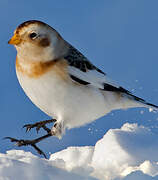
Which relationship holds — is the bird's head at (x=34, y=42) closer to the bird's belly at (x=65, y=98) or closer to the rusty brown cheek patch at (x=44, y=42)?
the rusty brown cheek patch at (x=44, y=42)

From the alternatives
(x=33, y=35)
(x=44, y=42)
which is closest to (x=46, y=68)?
(x=44, y=42)

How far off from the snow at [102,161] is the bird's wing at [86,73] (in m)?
1.03

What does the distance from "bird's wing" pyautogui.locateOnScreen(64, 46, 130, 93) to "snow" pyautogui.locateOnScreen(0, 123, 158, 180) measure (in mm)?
1035

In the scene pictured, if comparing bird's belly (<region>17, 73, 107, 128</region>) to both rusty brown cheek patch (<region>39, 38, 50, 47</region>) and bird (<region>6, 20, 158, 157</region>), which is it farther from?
rusty brown cheek patch (<region>39, 38, 50, 47</region>)

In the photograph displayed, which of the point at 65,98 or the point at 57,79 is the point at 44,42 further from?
the point at 65,98

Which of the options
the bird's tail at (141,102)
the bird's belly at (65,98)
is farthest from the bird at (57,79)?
the bird's tail at (141,102)

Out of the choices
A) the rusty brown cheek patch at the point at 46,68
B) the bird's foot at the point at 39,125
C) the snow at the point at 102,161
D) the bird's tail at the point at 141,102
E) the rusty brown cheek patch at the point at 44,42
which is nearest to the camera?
the snow at the point at 102,161

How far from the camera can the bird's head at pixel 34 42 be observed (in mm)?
6293

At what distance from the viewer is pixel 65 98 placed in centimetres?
630

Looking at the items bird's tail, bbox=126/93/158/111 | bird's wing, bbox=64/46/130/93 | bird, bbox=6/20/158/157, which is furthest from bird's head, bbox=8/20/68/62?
bird's tail, bbox=126/93/158/111

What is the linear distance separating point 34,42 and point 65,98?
2.95 feet

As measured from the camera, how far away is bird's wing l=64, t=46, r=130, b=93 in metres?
6.40

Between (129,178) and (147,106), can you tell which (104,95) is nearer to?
(147,106)

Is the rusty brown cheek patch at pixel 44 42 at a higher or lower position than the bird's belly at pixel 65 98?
higher
